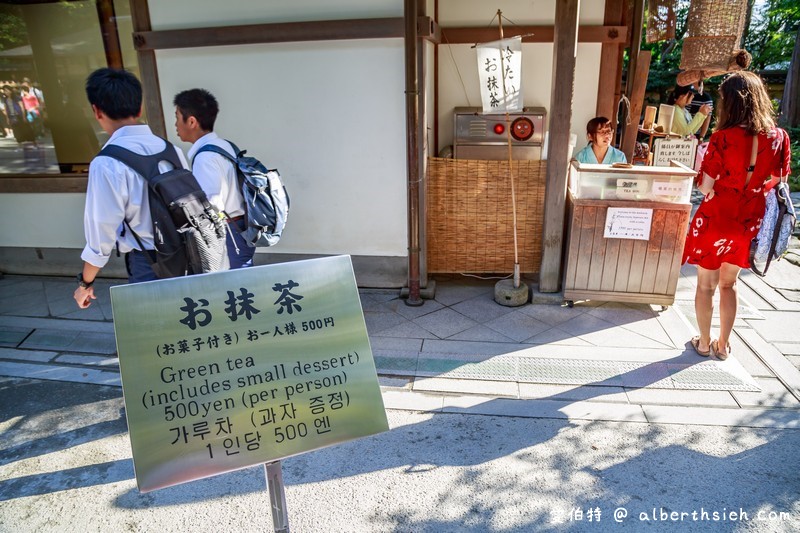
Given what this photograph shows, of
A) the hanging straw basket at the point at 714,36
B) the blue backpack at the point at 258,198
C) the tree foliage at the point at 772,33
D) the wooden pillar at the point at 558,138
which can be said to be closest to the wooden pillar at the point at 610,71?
the hanging straw basket at the point at 714,36

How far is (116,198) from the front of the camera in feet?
9.61

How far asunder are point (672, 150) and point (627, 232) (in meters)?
2.80

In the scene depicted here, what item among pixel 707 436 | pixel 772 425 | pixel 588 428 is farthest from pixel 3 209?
pixel 772 425

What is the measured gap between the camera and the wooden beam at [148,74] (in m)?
5.32

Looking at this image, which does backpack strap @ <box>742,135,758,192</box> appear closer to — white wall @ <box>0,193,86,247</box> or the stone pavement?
the stone pavement

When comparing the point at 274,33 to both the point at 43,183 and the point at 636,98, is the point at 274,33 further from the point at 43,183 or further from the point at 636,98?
the point at 636,98

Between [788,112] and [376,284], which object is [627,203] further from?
[788,112]

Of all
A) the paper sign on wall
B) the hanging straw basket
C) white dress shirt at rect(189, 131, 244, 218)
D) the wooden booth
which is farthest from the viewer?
the paper sign on wall

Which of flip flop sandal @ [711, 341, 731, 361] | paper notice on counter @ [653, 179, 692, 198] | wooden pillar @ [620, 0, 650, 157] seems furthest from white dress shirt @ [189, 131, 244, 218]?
wooden pillar @ [620, 0, 650, 157]

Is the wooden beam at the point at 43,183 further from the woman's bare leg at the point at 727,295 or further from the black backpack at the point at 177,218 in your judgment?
the woman's bare leg at the point at 727,295

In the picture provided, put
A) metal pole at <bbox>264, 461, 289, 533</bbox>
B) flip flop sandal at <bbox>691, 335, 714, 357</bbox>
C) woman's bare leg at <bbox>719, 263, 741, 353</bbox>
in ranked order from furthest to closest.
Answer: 1. flip flop sandal at <bbox>691, 335, 714, 357</bbox>
2. woman's bare leg at <bbox>719, 263, 741, 353</bbox>
3. metal pole at <bbox>264, 461, 289, 533</bbox>

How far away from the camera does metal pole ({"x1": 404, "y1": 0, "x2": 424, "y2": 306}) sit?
15.6ft

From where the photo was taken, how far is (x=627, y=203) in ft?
15.8

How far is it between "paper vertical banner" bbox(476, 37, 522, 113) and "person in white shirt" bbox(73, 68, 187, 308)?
301 centimetres
